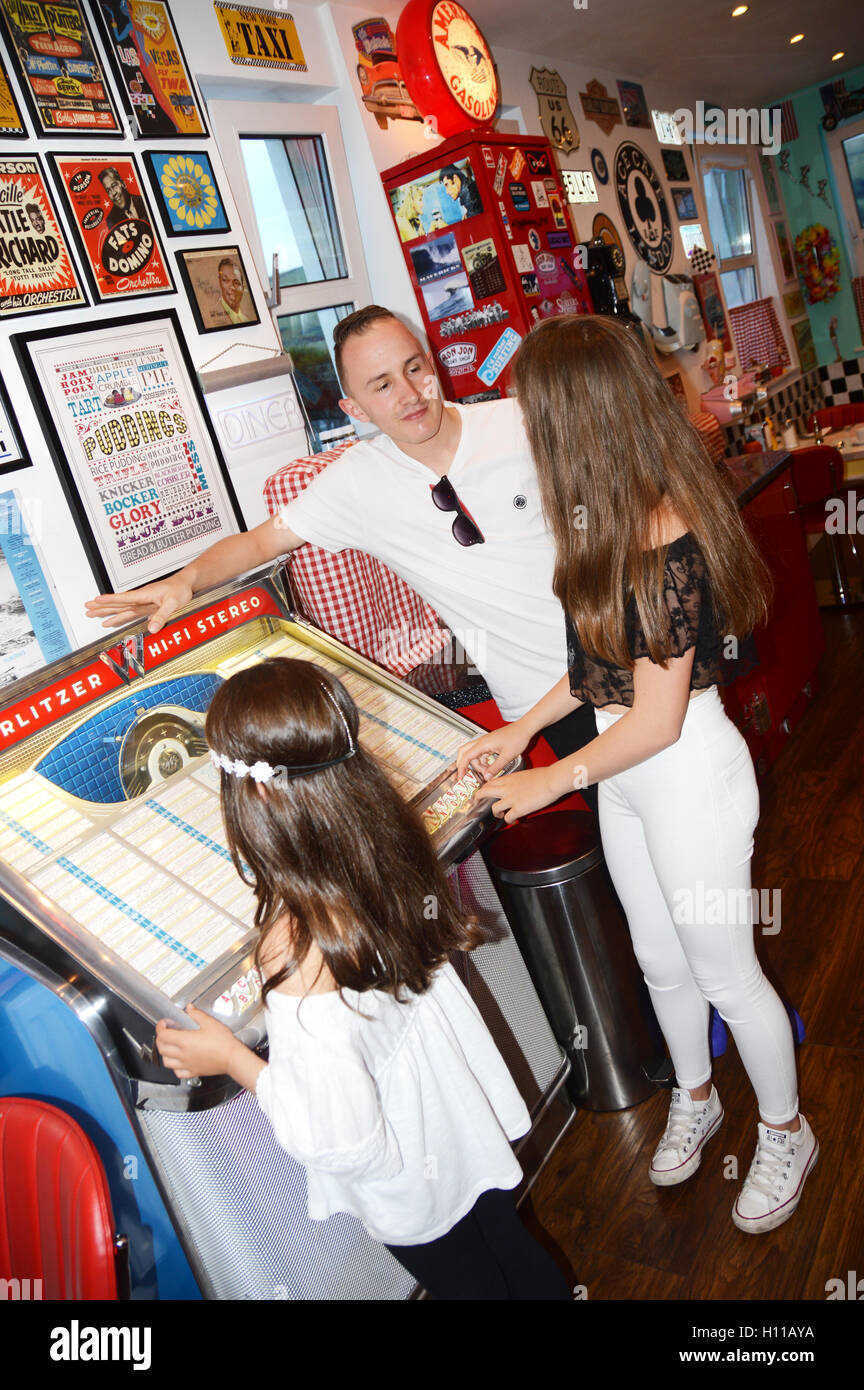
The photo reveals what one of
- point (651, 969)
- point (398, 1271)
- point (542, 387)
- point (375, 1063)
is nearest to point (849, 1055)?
point (651, 969)

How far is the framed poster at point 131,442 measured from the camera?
2316 millimetres

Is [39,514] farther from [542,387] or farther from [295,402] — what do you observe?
[542,387]

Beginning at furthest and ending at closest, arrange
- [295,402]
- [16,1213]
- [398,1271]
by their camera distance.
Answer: [295,402] → [398,1271] → [16,1213]

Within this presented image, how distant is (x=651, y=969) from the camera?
6.33ft

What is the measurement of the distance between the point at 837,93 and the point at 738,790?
8024mm

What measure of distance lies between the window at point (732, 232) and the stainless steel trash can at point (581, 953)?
5996mm

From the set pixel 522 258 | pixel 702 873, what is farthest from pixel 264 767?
pixel 522 258

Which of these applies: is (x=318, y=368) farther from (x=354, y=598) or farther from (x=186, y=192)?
(x=354, y=598)

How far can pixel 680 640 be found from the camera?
1.46m

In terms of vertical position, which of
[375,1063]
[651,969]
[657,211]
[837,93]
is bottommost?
[651,969]

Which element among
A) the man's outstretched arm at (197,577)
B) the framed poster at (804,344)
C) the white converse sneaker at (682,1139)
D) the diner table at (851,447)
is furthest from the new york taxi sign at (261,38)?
the framed poster at (804,344)

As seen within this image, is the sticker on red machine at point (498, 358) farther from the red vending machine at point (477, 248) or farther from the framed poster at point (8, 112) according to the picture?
Answer: the framed poster at point (8, 112)

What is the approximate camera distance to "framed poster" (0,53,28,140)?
223 centimetres

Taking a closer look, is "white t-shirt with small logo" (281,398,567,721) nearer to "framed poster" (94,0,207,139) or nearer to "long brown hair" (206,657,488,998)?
"long brown hair" (206,657,488,998)
